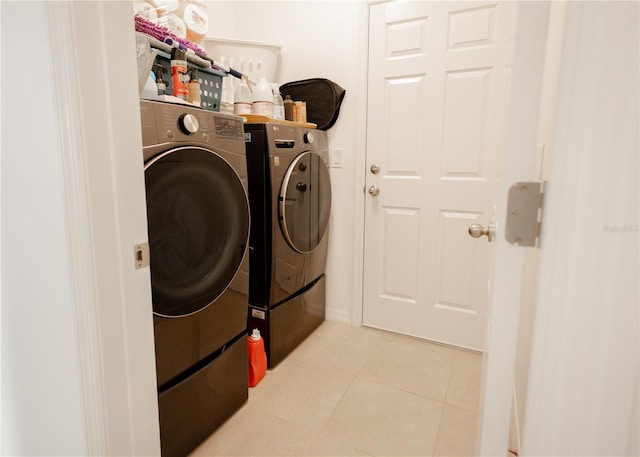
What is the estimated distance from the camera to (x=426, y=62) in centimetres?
199

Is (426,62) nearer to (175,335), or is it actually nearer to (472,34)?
(472,34)

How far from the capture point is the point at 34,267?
2.46ft

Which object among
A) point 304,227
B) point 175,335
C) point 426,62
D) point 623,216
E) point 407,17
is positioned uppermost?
point 407,17

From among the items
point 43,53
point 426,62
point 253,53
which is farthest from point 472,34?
point 43,53

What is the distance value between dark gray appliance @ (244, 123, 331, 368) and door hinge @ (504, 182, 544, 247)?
1324mm

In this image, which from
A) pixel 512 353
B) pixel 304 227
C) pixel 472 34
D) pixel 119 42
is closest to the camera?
pixel 512 353

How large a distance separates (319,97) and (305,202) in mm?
688

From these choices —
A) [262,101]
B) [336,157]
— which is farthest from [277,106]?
[336,157]

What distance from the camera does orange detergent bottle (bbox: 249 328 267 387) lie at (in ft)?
5.72

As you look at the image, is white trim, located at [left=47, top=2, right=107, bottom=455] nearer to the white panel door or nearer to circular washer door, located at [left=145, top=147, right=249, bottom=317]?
circular washer door, located at [left=145, top=147, right=249, bottom=317]

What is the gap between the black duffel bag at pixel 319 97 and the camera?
2.16 m

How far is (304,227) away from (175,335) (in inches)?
38.0

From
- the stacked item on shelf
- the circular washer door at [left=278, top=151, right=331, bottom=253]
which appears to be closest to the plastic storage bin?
the stacked item on shelf

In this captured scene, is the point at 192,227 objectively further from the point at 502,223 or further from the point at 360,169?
the point at 360,169
